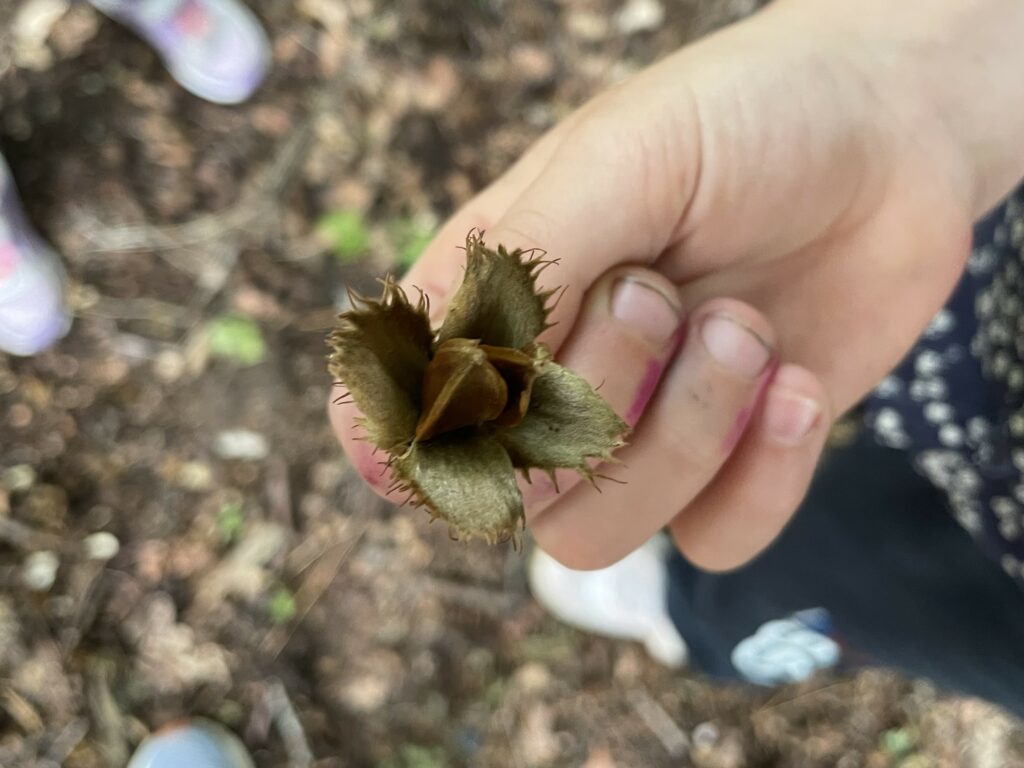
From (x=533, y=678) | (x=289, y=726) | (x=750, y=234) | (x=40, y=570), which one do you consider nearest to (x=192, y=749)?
(x=289, y=726)

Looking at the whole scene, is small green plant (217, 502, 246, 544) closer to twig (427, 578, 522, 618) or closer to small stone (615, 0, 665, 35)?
twig (427, 578, 522, 618)

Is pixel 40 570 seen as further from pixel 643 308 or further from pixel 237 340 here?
pixel 643 308

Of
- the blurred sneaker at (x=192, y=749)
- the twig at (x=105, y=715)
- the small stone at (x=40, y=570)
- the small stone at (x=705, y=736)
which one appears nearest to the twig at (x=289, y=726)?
the blurred sneaker at (x=192, y=749)

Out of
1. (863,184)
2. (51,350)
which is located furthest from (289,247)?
(863,184)

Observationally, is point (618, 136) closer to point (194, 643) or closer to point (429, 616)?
point (429, 616)

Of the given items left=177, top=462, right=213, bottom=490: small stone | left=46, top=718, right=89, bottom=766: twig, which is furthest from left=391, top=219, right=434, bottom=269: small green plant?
left=46, top=718, right=89, bottom=766: twig

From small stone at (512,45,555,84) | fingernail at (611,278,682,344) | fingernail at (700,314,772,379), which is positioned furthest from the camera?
small stone at (512,45,555,84)
